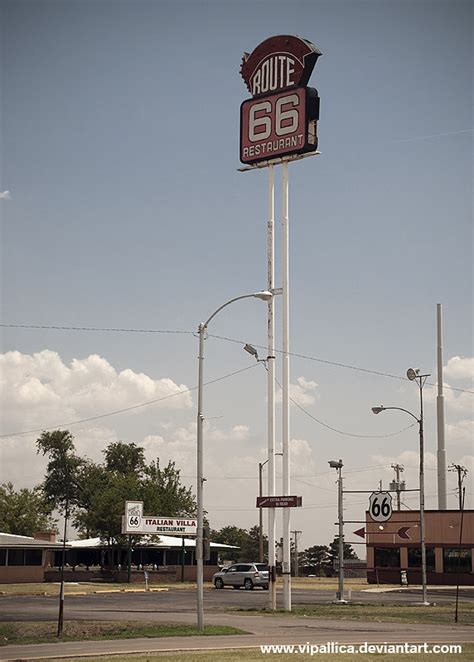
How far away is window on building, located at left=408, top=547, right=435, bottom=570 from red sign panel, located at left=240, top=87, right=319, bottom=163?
37948 millimetres

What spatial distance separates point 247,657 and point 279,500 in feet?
55.7

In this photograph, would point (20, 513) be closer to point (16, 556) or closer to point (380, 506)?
point (16, 556)

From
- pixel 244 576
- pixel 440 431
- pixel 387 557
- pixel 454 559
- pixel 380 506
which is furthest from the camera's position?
pixel 440 431

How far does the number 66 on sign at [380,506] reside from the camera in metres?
41.8

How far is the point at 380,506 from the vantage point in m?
42.4

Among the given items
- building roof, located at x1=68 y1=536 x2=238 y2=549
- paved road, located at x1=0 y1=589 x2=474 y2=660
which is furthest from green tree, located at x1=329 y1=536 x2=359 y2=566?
paved road, located at x1=0 y1=589 x2=474 y2=660

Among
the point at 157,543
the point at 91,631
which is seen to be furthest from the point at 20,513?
the point at 91,631

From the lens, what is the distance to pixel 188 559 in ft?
282

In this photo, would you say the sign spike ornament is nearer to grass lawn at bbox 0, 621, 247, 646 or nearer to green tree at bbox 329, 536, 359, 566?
grass lawn at bbox 0, 621, 247, 646

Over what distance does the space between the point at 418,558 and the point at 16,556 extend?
29.5 m

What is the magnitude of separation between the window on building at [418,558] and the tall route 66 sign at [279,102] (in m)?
38.0

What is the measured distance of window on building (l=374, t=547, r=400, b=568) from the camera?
7150 cm

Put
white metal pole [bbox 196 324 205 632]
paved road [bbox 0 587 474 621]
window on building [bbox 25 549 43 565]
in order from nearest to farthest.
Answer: white metal pole [bbox 196 324 205 632] < paved road [bbox 0 587 474 621] < window on building [bbox 25 549 43 565]

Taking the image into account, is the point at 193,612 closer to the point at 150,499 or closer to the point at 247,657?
Result: the point at 247,657
